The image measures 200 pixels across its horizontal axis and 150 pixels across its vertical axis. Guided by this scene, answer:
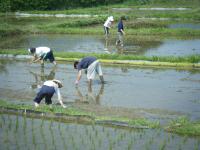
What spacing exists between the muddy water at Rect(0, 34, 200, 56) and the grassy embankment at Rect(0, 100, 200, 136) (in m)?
8.78

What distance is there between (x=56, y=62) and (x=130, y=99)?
241 inches

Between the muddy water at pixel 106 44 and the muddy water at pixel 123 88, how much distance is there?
11.4ft

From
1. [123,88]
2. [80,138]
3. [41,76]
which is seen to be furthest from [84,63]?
[80,138]

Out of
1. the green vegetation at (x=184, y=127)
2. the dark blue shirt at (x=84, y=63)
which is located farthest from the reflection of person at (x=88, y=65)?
the green vegetation at (x=184, y=127)

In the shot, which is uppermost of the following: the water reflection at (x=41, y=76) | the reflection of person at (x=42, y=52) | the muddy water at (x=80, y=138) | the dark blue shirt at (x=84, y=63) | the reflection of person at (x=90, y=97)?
the dark blue shirt at (x=84, y=63)

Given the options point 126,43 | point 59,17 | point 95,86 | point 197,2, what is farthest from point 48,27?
point 197,2

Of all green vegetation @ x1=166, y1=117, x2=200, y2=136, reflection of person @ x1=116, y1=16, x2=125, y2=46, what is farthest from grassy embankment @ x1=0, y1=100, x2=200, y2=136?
reflection of person @ x1=116, y1=16, x2=125, y2=46

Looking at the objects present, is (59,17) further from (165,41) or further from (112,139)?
(112,139)

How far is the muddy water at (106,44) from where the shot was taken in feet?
68.5

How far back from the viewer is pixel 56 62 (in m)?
18.8

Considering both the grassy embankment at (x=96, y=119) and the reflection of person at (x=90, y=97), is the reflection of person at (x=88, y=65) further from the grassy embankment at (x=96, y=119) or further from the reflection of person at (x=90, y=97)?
the grassy embankment at (x=96, y=119)

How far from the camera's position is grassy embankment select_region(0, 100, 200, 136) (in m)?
10.5

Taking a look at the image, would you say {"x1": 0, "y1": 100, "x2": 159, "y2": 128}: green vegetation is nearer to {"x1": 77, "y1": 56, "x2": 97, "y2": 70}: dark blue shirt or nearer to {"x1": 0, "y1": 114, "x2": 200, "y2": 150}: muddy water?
{"x1": 0, "y1": 114, "x2": 200, "y2": 150}: muddy water

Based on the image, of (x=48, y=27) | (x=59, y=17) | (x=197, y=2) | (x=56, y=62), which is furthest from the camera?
(x=197, y=2)
